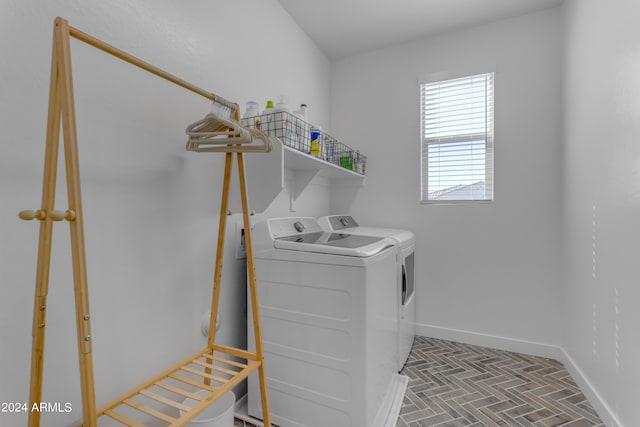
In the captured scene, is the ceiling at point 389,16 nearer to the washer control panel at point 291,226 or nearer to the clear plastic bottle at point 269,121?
the clear plastic bottle at point 269,121

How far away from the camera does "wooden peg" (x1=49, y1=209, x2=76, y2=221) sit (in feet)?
2.39

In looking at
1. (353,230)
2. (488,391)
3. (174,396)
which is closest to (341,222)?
(353,230)

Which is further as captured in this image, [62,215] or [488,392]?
[488,392]

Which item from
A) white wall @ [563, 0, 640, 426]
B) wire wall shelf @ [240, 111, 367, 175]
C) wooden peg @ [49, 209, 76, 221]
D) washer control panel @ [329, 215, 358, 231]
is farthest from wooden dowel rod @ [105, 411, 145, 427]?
white wall @ [563, 0, 640, 426]

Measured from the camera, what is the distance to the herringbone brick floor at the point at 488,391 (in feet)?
5.40

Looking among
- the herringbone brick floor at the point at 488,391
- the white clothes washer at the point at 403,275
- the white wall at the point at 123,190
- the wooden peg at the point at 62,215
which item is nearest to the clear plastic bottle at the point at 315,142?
the white wall at the point at 123,190

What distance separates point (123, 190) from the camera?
3.79ft

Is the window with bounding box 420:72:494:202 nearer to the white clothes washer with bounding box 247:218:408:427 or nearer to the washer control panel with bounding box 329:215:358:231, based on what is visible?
the washer control panel with bounding box 329:215:358:231

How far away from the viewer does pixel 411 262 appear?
2.48m

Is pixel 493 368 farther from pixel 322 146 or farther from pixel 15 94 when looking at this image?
pixel 15 94

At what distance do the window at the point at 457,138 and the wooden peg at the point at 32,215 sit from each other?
252cm

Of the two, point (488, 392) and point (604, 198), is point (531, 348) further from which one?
point (604, 198)

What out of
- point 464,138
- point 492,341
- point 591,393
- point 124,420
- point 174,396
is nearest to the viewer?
point 124,420

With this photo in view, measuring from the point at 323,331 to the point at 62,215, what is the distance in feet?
3.63
